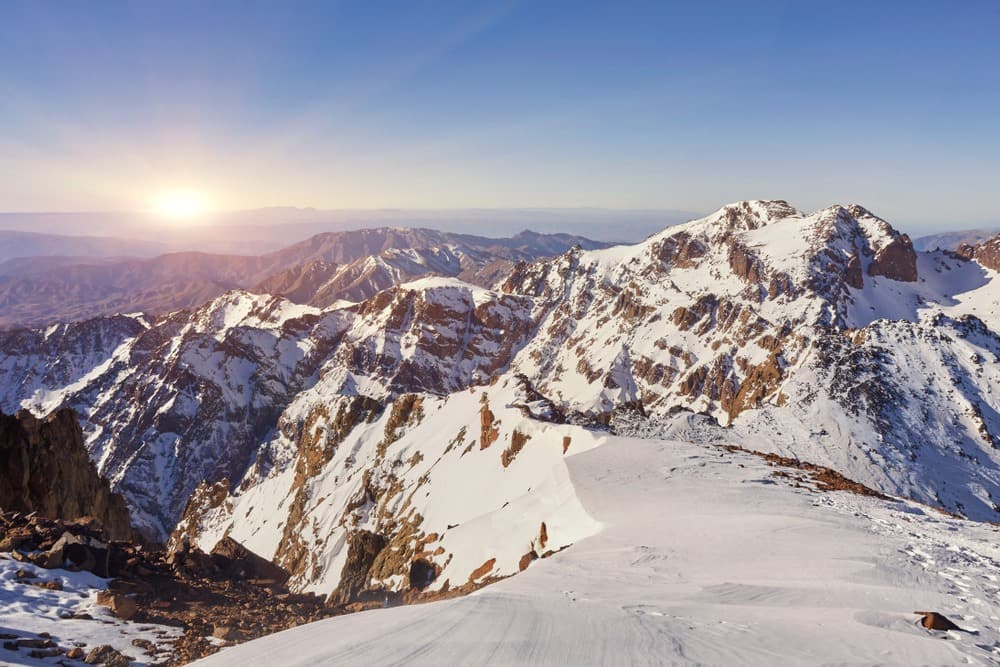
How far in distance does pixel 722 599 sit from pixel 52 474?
46968mm

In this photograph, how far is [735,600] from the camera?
13.7m

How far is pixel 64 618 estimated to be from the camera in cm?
1259

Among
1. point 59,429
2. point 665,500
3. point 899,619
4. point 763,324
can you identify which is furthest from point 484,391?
point 763,324

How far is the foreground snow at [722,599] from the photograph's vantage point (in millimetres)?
9703

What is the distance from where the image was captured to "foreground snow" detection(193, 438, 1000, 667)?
9.70m

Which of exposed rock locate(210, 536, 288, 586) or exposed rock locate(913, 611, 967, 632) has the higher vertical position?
exposed rock locate(913, 611, 967, 632)

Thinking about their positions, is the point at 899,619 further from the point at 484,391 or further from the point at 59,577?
the point at 484,391

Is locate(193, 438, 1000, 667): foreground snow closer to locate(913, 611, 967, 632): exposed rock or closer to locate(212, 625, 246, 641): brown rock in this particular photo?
locate(913, 611, 967, 632): exposed rock

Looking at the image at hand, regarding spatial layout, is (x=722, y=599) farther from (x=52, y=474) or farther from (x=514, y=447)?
(x=52, y=474)

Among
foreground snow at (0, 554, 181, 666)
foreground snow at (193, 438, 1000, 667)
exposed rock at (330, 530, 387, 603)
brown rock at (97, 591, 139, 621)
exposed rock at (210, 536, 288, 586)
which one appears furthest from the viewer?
exposed rock at (330, 530, 387, 603)

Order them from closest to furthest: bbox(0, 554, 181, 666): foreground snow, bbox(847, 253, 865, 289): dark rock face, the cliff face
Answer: bbox(0, 554, 181, 666): foreground snow, the cliff face, bbox(847, 253, 865, 289): dark rock face

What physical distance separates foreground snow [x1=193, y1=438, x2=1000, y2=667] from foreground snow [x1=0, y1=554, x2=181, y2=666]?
3871 millimetres

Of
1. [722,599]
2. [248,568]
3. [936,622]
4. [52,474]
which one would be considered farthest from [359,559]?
[936,622]

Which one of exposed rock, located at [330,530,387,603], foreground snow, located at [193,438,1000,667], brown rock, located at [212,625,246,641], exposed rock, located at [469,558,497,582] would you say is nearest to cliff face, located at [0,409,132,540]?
exposed rock, located at [330,530,387,603]
